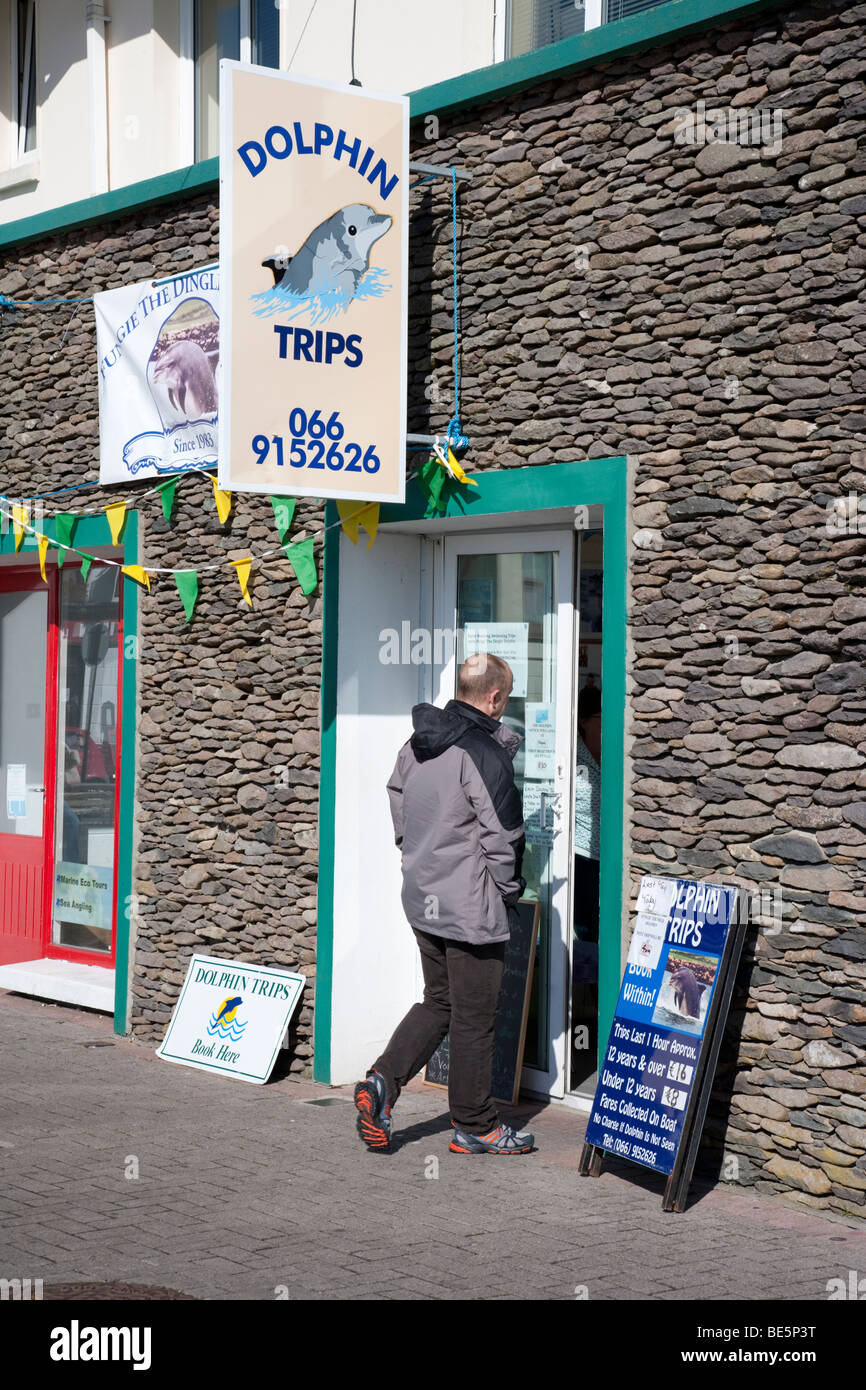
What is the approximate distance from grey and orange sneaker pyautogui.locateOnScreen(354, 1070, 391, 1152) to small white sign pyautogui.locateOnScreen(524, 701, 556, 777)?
1.72 meters

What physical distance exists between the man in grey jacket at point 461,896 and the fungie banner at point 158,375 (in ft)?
9.26

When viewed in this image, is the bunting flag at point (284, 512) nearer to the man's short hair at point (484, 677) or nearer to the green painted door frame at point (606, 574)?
the green painted door frame at point (606, 574)

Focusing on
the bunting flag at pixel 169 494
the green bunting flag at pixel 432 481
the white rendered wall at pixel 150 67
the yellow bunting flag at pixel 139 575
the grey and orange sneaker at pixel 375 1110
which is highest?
the white rendered wall at pixel 150 67

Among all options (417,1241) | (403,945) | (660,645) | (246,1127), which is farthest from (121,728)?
(417,1241)

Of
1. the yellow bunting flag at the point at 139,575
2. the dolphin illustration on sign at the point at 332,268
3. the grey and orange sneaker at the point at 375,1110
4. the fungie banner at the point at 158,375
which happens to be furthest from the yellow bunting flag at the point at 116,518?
the grey and orange sneaker at the point at 375,1110

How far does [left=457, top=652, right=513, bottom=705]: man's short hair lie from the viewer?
6348 mm

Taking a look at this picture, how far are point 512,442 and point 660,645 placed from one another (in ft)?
4.21

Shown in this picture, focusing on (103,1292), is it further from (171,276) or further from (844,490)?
(171,276)

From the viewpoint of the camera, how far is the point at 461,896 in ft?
20.1

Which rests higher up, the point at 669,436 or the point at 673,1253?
the point at 669,436

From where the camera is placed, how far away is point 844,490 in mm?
5680

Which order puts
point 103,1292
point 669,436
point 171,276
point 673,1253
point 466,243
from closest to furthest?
point 103,1292 → point 673,1253 → point 669,436 → point 466,243 → point 171,276

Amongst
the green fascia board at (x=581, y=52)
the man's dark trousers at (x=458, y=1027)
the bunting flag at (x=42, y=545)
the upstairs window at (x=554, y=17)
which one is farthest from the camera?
the bunting flag at (x=42, y=545)

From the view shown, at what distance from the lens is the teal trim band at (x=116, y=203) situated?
332 inches
